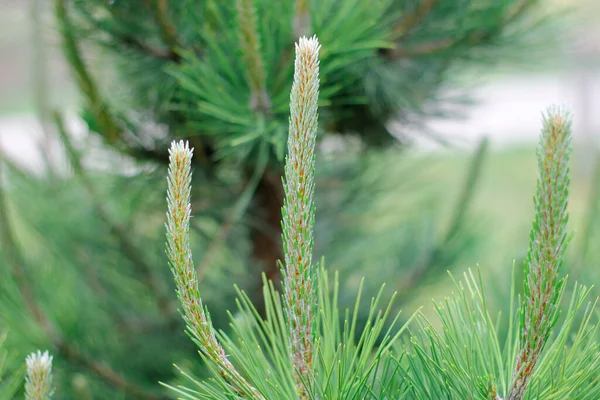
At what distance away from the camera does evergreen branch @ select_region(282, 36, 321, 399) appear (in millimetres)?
216

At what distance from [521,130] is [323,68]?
9.89 feet

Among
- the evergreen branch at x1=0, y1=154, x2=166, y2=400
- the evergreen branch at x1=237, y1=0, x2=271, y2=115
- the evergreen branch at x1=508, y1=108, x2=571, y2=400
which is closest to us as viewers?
the evergreen branch at x1=508, y1=108, x2=571, y2=400

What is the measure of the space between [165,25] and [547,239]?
308 mm

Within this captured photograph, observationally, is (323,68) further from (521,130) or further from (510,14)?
(521,130)

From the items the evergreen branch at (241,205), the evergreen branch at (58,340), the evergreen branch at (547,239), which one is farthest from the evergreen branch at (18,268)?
the evergreen branch at (547,239)

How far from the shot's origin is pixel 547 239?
0.70 feet

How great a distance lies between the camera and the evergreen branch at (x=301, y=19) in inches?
15.6

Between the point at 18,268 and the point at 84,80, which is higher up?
the point at 84,80

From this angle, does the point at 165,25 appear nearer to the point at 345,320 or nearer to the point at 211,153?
the point at 211,153

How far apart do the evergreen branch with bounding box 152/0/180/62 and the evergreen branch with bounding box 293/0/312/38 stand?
0.09 metres

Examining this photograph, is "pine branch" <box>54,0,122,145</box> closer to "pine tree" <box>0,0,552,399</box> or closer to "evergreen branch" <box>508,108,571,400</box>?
"pine tree" <box>0,0,552,399</box>

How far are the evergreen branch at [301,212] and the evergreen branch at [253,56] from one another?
5.5 inches

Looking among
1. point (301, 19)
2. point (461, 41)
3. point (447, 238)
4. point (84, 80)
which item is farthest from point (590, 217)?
point (84, 80)

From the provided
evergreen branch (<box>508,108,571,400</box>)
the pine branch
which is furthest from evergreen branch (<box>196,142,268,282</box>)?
evergreen branch (<box>508,108,571,400</box>)
